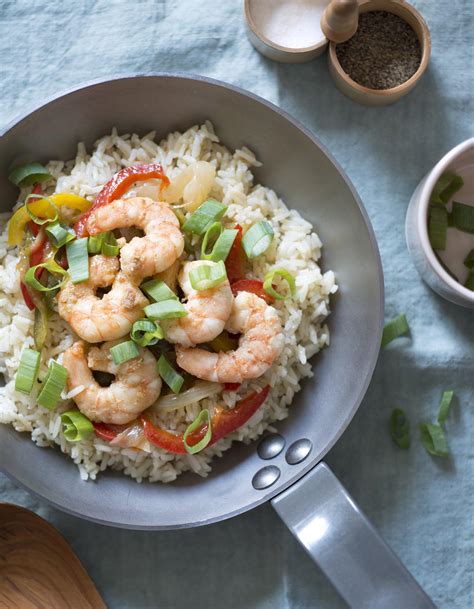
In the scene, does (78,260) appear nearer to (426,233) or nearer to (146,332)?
(146,332)

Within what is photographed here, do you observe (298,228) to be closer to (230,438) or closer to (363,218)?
(363,218)

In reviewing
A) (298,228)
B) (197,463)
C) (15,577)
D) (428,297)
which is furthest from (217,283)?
(15,577)

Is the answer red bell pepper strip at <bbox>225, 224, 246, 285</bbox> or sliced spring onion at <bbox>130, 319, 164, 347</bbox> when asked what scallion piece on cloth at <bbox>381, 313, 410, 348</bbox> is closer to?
red bell pepper strip at <bbox>225, 224, 246, 285</bbox>

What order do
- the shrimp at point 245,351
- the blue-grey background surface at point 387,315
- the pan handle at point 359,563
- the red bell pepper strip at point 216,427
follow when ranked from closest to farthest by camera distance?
the pan handle at point 359,563, the shrimp at point 245,351, the red bell pepper strip at point 216,427, the blue-grey background surface at point 387,315

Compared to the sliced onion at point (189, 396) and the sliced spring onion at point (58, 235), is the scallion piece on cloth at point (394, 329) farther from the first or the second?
the sliced spring onion at point (58, 235)

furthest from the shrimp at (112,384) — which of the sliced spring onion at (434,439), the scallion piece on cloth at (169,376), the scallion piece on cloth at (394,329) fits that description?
the sliced spring onion at (434,439)

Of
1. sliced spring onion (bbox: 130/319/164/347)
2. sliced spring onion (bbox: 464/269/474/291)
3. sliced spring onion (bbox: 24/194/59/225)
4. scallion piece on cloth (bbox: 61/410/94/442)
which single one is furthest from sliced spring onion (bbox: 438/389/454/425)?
sliced spring onion (bbox: 24/194/59/225)
